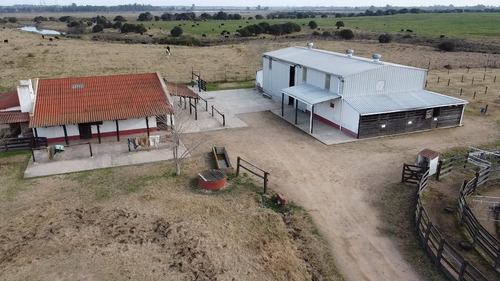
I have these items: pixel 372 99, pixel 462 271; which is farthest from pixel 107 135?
pixel 462 271

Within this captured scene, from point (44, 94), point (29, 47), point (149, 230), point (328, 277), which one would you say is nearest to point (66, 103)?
point (44, 94)

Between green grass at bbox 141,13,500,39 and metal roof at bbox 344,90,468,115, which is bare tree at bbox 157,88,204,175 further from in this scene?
green grass at bbox 141,13,500,39

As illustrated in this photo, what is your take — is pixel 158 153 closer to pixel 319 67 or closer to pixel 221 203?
pixel 221 203

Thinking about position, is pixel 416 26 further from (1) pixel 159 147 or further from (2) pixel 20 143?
(2) pixel 20 143

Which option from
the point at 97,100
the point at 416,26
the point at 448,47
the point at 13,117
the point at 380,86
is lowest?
the point at 13,117

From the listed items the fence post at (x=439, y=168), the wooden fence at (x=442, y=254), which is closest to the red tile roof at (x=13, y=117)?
the wooden fence at (x=442, y=254)

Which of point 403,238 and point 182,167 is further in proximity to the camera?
point 182,167
